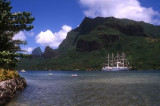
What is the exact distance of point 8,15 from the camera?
72.0 ft

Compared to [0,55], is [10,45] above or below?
above

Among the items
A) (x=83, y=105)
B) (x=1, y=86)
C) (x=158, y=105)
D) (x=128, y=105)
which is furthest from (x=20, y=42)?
(x=158, y=105)

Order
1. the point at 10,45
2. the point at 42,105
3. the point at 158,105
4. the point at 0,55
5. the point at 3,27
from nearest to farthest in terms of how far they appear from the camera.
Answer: the point at 158,105
the point at 42,105
the point at 0,55
the point at 3,27
the point at 10,45

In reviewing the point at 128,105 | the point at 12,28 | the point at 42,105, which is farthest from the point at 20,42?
the point at 128,105

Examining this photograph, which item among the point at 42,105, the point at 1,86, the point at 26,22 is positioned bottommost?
the point at 42,105

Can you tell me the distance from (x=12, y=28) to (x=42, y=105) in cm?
1114

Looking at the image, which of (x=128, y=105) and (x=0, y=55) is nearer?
(x=128, y=105)

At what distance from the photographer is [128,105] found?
18.3 meters

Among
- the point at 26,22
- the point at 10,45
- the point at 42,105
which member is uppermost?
the point at 26,22

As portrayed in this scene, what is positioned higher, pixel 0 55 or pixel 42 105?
pixel 0 55

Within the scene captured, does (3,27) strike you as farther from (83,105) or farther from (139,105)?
(139,105)

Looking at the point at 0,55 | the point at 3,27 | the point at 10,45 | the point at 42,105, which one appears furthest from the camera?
the point at 10,45

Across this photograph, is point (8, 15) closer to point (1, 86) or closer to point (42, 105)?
point (1, 86)

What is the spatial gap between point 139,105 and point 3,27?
724 inches
